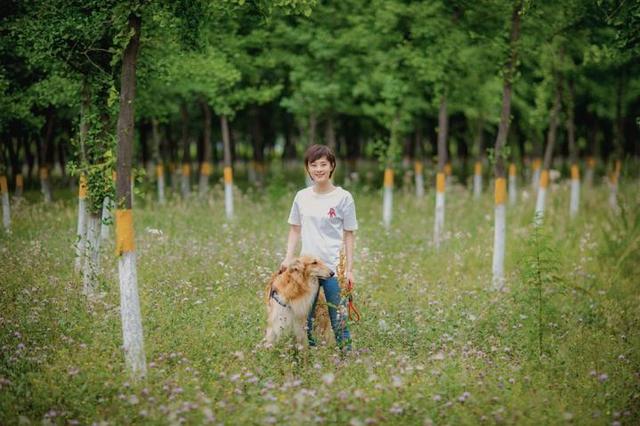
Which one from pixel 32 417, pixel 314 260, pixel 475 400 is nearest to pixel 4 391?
pixel 32 417

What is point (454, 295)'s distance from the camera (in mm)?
10438

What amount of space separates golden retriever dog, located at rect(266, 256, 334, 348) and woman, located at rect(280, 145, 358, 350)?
16 cm

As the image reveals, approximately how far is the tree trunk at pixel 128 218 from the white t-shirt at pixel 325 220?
1.77m

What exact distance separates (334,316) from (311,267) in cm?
79

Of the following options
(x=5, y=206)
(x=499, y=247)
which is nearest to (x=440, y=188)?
(x=499, y=247)

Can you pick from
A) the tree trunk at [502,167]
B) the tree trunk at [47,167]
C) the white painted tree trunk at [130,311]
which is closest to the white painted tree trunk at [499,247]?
the tree trunk at [502,167]

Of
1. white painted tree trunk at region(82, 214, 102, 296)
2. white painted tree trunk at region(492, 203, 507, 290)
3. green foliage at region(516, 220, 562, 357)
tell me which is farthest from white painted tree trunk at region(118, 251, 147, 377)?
white painted tree trunk at region(492, 203, 507, 290)

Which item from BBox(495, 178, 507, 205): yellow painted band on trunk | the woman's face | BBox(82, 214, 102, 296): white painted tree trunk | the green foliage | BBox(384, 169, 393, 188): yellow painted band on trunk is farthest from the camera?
BBox(384, 169, 393, 188): yellow painted band on trunk

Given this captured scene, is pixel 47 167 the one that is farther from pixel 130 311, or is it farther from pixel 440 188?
pixel 130 311

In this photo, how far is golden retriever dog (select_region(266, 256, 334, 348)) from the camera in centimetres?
681

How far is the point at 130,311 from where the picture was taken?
6.71m

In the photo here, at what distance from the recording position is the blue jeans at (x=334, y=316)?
7.06m

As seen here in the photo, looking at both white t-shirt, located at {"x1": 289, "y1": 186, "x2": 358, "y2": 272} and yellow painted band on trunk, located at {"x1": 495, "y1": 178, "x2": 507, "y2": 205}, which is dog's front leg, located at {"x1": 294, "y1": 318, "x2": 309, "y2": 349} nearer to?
white t-shirt, located at {"x1": 289, "y1": 186, "x2": 358, "y2": 272}

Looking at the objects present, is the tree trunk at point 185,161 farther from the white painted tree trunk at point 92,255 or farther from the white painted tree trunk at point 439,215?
the white painted tree trunk at point 92,255
